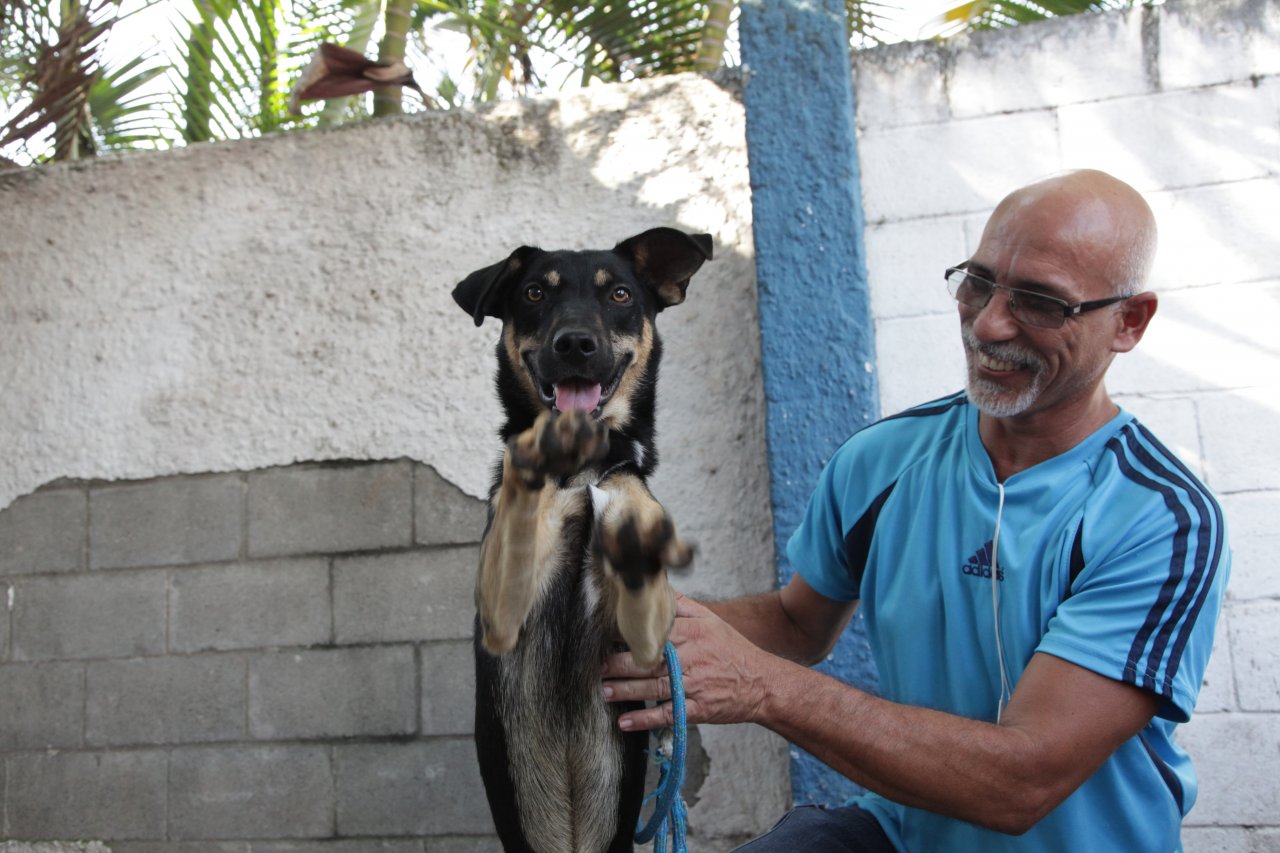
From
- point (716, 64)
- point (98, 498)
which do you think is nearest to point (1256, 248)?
point (716, 64)

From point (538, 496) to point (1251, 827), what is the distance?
7.08 ft

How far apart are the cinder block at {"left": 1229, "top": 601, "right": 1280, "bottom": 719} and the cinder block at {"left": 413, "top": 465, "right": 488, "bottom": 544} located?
82.6 inches

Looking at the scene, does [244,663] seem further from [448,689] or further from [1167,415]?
[1167,415]

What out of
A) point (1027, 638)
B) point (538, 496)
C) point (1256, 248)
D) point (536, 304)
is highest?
point (1256, 248)

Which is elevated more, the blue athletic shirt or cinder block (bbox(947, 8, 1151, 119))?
cinder block (bbox(947, 8, 1151, 119))

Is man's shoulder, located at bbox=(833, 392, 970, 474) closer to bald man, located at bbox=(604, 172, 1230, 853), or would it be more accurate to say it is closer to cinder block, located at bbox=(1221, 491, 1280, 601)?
bald man, located at bbox=(604, 172, 1230, 853)

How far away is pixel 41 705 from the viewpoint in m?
3.60

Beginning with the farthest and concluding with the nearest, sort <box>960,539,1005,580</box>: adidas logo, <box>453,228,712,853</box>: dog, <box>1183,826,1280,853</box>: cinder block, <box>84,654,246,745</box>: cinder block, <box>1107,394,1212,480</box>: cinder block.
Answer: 1. <box>84,654,246,745</box>: cinder block
2. <box>1107,394,1212,480</box>: cinder block
3. <box>1183,826,1280,853</box>: cinder block
4. <box>960,539,1005,580</box>: adidas logo
5. <box>453,228,712,853</box>: dog

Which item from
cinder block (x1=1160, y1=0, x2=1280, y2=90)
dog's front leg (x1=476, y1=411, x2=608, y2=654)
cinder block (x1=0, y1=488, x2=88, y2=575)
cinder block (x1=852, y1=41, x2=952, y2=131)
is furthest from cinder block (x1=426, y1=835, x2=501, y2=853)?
cinder block (x1=1160, y1=0, x2=1280, y2=90)

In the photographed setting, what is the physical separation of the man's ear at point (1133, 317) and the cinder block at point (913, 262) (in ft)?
2.74

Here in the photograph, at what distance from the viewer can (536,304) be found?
2.54m

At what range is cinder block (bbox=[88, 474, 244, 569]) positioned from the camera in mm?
3545

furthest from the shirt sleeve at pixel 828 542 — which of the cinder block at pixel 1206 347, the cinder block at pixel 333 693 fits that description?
the cinder block at pixel 333 693

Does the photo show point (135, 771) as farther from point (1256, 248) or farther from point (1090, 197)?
point (1256, 248)
